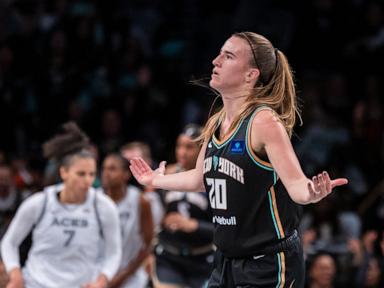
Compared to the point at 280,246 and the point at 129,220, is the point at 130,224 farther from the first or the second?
the point at 280,246

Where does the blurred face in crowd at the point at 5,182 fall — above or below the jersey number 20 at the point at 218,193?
below

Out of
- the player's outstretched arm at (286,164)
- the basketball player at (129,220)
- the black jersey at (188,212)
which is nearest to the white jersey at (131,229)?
the basketball player at (129,220)

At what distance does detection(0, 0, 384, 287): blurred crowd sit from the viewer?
10.5 metres

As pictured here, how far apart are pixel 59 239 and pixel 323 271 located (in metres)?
3.23

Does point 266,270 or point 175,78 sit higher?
point 266,270

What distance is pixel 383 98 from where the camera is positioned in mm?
11266

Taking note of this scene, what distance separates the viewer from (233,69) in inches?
172

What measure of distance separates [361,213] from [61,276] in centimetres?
518

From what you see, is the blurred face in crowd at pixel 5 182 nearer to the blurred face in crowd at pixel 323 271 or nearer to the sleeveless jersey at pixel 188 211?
the sleeveless jersey at pixel 188 211

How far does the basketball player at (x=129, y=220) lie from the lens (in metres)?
7.56

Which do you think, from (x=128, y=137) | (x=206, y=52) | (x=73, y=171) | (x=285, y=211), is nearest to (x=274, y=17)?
(x=206, y=52)

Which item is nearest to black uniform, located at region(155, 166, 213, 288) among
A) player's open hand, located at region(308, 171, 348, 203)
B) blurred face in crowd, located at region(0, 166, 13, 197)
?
blurred face in crowd, located at region(0, 166, 13, 197)

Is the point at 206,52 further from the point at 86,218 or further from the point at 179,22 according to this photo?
the point at 86,218

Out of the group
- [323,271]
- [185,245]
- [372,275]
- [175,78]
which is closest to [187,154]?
[185,245]
